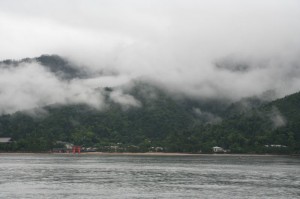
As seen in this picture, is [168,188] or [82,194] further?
[168,188]

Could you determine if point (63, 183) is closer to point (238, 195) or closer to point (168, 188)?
point (168, 188)

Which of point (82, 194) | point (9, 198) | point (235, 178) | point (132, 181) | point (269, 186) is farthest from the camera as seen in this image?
point (235, 178)

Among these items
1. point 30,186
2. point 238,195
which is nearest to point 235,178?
point 238,195

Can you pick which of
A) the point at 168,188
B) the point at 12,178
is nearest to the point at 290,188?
the point at 168,188

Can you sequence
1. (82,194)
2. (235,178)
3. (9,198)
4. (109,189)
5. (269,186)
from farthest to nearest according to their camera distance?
(235,178), (269,186), (109,189), (82,194), (9,198)

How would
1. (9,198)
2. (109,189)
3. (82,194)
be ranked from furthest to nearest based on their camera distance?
1. (109,189)
2. (82,194)
3. (9,198)

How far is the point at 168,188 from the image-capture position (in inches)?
3115

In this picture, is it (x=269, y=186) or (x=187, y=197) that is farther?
(x=269, y=186)

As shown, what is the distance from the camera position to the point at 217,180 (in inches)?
3728

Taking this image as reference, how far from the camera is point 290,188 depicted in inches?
3177

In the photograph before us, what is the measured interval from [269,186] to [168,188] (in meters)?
18.0

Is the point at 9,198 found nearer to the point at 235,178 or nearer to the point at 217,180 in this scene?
the point at 217,180

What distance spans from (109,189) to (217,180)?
86.0ft

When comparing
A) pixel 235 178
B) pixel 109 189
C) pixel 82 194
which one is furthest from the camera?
pixel 235 178
